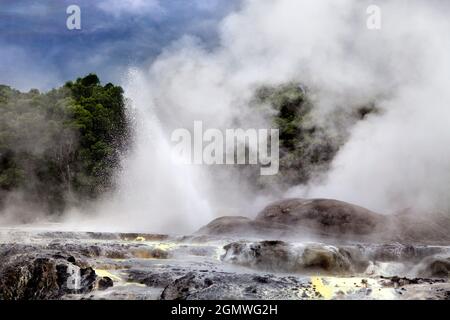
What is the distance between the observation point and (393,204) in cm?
1972

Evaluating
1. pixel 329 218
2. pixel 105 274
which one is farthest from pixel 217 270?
pixel 329 218

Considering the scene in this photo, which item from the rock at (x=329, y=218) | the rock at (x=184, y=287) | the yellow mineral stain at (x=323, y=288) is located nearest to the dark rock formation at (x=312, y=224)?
the rock at (x=329, y=218)

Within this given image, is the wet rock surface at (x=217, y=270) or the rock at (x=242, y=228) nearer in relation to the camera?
the wet rock surface at (x=217, y=270)

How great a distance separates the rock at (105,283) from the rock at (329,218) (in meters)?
7.89

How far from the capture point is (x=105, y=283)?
8.02 m

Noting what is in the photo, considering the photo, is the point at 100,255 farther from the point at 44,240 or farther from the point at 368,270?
the point at 368,270

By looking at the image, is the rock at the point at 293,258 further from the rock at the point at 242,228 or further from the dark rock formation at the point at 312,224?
the rock at the point at 242,228

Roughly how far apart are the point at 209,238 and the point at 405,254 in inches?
181

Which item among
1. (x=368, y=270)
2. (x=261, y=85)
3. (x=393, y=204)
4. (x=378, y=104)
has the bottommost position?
(x=368, y=270)

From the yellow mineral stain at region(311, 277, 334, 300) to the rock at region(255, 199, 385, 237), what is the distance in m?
6.49

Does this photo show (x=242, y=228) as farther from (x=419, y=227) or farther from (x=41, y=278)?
(x=41, y=278)

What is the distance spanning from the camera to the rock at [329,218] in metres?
14.8

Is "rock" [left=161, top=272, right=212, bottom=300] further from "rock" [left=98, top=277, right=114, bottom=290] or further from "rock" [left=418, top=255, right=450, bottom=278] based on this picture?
"rock" [left=418, top=255, right=450, bottom=278]

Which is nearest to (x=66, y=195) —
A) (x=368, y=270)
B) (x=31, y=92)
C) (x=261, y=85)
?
(x=31, y=92)
